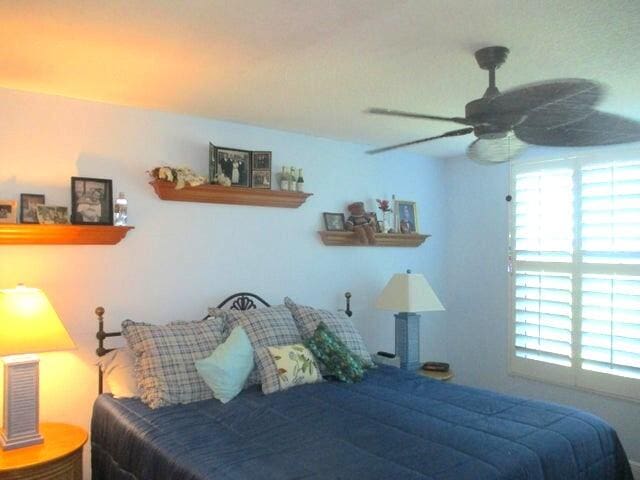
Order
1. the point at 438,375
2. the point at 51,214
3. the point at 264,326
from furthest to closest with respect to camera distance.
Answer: the point at 438,375 → the point at 264,326 → the point at 51,214

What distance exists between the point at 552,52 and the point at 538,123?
1.19ft

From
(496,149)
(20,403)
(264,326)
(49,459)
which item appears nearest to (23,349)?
(20,403)

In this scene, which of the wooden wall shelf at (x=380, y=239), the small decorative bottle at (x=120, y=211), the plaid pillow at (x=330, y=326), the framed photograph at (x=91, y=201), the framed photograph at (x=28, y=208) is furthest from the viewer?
the wooden wall shelf at (x=380, y=239)

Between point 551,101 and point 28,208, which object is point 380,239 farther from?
point 28,208

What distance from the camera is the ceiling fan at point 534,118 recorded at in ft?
5.97

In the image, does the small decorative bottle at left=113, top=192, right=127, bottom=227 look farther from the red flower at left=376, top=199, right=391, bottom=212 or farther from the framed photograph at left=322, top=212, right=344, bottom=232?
the red flower at left=376, top=199, right=391, bottom=212

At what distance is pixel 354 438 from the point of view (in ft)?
7.14

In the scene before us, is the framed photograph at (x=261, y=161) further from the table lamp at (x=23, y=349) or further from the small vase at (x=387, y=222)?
the table lamp at (x=23, y=349)

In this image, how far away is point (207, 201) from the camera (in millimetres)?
3406

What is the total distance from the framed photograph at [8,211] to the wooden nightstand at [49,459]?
1.11 meters

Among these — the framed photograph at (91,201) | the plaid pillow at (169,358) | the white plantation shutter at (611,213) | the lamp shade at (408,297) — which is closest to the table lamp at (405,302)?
the lamp shade at (408,297)

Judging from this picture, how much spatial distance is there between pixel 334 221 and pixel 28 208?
214 centimetres

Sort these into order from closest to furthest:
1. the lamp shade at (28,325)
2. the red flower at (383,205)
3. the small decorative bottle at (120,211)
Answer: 1. the lamp shade at (28,325)
2. the small decorative bottle at (120,211)
3. the red flower at (383,205)

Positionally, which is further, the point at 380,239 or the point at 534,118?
the point at 380,239
